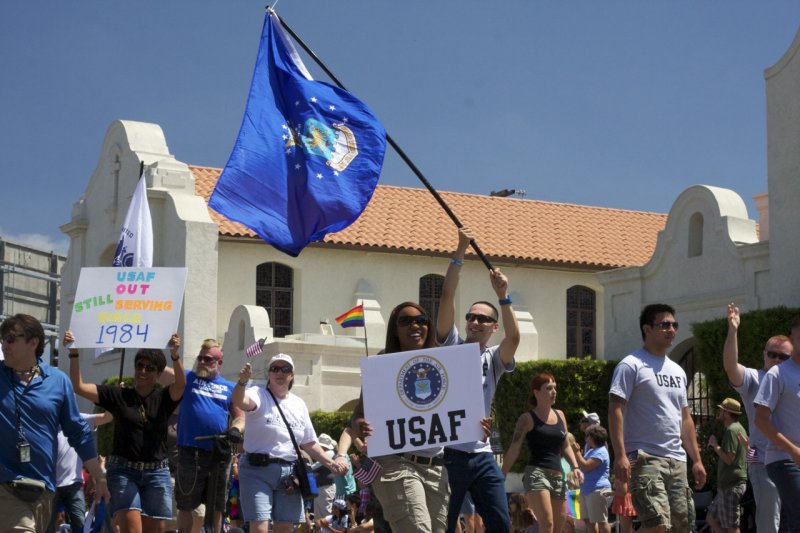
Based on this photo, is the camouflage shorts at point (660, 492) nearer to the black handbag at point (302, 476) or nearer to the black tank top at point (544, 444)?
the black handbag at point (302, 476)

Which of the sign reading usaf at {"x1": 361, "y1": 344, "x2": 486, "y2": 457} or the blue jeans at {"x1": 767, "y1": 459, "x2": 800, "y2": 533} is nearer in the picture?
the sign reading usaf at {"x1": 361, "y1": 344, "x2": 486, "y2": 457}

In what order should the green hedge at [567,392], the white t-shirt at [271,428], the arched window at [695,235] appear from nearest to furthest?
the white t-shirt at [271,428], the green hedge at [567,392], the arched window at [695,235]

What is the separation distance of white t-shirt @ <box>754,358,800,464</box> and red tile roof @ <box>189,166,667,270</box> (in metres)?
31.3

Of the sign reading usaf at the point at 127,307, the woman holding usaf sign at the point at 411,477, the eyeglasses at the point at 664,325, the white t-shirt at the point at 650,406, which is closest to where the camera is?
the woman holding usaf sign at the point at 411,477

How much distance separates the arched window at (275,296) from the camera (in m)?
41.9

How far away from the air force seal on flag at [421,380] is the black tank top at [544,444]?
5.40 m

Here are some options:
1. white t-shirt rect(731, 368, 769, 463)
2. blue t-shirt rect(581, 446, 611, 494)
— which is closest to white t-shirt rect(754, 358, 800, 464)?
white t-shirt rect(731, 368, 769, 463)

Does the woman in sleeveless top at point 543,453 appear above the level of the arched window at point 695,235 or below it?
below

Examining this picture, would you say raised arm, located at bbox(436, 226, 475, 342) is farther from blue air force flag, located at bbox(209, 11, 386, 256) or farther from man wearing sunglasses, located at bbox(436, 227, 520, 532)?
blue air force flag, located at bbox(209, 11, 386, 256)

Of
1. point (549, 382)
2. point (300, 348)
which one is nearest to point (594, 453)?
point (549, 382)

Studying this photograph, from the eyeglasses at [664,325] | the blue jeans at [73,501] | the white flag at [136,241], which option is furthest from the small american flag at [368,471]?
the white flag at [136,241]

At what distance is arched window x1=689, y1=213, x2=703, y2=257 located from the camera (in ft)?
106

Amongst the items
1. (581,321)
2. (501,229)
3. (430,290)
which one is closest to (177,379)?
(430,290)

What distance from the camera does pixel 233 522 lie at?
20.6 metres
